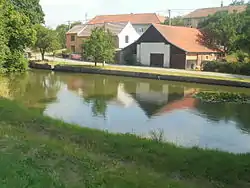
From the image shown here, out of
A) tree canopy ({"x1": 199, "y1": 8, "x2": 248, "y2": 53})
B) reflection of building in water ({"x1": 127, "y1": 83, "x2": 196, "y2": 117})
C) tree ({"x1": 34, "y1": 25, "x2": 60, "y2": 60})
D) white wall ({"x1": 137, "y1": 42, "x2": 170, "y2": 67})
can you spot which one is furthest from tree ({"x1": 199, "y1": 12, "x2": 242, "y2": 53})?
tree ({"x1": 34, "y1": 25, "x2": 60, "y2": 60})

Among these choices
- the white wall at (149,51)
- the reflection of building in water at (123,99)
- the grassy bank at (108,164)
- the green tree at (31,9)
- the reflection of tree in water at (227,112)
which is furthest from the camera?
the white wall at (149,51)

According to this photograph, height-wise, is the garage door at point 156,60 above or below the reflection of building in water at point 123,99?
above

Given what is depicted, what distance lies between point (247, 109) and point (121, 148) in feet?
43.2

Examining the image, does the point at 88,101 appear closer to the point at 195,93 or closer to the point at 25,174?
the point at 195,93

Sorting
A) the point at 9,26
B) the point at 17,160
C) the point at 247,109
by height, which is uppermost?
the point at 9,26

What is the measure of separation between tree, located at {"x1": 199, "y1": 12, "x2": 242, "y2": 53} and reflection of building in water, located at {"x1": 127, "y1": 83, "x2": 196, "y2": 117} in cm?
1576

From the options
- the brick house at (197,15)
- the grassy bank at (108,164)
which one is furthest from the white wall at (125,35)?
the grassy bank at (108,164)

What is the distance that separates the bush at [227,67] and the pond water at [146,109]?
7.44 m

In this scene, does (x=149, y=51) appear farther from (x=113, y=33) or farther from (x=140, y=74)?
(x=113, y=33)

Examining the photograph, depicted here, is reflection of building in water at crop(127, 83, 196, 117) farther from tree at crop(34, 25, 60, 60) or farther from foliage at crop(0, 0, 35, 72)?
tree at crop(34, 25, 60, 60)

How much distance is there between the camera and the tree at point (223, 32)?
132ft

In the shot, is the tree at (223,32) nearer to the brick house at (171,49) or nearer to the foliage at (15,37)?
the brick house at (171,49)

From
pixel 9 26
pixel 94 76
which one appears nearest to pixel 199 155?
pixel 9 26

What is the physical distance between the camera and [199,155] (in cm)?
741
